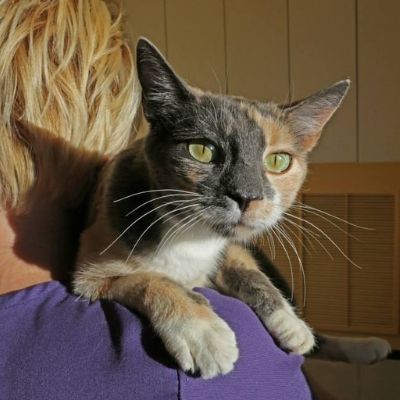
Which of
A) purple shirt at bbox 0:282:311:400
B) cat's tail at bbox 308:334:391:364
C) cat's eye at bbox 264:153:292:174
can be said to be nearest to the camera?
purple shirt at bbox 0:282:311:400

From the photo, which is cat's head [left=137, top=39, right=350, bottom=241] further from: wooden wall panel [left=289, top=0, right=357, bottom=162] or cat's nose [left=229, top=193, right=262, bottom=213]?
wooden wall panel [left=289, top=0, right=357, bottom=162]

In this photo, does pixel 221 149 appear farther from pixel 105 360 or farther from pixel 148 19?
pixel 148 19

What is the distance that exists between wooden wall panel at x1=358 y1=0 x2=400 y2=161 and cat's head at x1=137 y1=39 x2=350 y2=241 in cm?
102

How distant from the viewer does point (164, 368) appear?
0.69m

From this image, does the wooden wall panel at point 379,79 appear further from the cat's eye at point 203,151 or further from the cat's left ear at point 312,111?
the cat's eye at point 203,151

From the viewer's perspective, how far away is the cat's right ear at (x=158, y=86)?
85 cm

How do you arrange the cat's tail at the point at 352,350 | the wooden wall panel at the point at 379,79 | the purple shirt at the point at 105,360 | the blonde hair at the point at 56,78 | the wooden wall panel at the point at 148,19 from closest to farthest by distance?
the purple shirt at the point at 105,360
the blonde hair at the point at 56,78
the cat's tail at the point at 352,350
the wooden wall panel at the point at 379,79
the wooden wall panel at the point at 148,19

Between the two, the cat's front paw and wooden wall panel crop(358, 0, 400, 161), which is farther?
wooden wall panel crop(358, 0, 400, 161)

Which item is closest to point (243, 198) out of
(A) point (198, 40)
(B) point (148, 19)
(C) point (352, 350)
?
(C) point (352, 350)

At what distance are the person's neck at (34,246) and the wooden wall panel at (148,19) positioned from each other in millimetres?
1349

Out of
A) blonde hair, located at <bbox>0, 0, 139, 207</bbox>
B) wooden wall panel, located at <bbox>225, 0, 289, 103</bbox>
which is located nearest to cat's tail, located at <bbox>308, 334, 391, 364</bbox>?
blonde hair, located at <bbox>0, 0, 139, 207</bbox>

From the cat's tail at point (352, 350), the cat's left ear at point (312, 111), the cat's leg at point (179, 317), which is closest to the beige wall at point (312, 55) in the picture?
the cat's tail at point (352, 350)

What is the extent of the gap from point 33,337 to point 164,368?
0.58 feet

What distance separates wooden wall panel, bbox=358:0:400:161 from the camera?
188 cm
